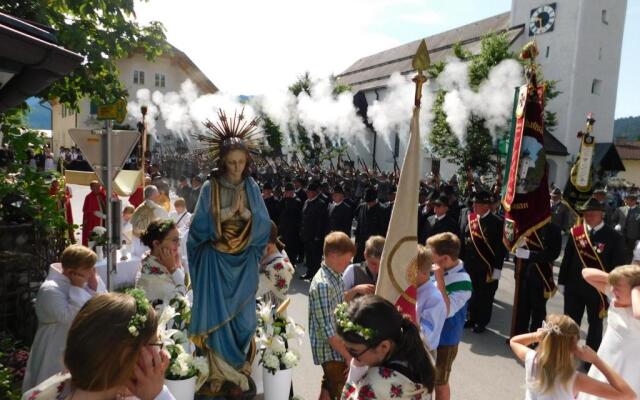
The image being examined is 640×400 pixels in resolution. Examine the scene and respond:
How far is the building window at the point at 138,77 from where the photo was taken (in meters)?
44.2

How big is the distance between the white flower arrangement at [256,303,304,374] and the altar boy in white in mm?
1420

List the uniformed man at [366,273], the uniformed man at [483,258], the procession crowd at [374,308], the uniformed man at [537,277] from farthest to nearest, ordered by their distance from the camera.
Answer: the uniformed man at [483,258]
the uniformed man at [537,277]
the uniformed man at [366,273]
the procession crowd at [374,308]

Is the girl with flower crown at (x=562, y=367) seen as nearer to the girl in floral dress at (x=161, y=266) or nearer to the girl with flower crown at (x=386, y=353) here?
the girl with flower crown at (x=386, y=353)

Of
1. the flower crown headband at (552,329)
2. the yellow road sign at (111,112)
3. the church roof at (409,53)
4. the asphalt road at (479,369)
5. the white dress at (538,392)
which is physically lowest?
the asphalt road at (479,369)

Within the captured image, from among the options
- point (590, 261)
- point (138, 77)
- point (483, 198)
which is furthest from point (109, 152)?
point (138, 77)

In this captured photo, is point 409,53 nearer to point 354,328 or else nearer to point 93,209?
point 93,209

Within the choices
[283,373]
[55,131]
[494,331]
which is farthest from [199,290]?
[55,131]

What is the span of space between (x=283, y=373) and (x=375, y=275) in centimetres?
112

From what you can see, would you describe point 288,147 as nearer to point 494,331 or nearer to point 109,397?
point 494,331

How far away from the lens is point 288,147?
126 ft

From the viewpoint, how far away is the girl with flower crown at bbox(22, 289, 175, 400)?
1.62 meters

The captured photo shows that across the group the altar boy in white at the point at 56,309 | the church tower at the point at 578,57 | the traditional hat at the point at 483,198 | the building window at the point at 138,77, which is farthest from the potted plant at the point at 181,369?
the building window at the point at 138,77

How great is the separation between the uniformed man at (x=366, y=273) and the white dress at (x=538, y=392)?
114cm

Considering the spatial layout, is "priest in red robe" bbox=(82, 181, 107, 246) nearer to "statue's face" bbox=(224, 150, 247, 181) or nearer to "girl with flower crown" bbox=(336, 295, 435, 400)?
"statue's face" bbox=(224, 150, 247, 181)
